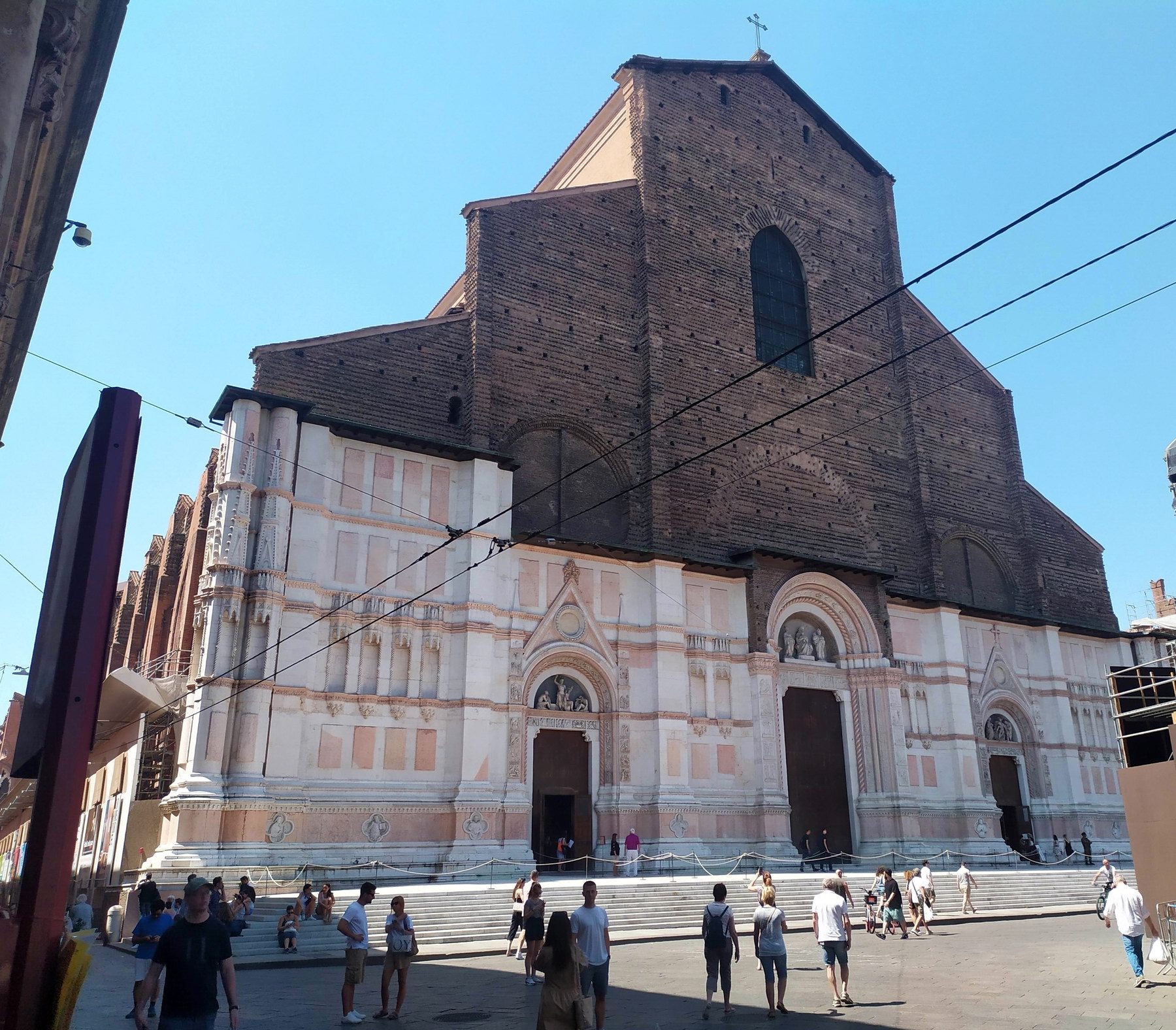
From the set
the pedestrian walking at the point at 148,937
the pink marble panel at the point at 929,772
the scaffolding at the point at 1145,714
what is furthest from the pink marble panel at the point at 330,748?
the pink marble panel at the point at 929,772

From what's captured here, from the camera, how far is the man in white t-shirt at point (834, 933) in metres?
9.77

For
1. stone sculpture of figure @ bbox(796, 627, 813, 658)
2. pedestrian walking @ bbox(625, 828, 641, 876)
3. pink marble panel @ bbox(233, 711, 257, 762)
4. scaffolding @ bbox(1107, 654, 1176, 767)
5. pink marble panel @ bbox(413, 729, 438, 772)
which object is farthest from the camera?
stone sculpture of figure @ bbox(796, 627, 813, 658)

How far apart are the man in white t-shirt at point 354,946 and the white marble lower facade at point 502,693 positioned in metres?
8.63

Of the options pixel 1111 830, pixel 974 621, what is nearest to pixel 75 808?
pixel 974 621

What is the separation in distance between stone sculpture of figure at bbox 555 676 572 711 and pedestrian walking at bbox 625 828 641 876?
3274mm

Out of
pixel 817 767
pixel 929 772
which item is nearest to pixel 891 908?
pixel 817 767

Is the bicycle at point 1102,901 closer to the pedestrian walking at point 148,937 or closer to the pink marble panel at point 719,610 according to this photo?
the pink marble panel at point 719,610

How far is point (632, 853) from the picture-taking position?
2152 cm

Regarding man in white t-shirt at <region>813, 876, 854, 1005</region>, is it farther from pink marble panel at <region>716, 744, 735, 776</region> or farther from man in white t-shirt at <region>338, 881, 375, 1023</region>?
pink marble panel at <region>716, 744, 735, 776</region>

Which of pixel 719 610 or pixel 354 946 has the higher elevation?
pixel 719 610

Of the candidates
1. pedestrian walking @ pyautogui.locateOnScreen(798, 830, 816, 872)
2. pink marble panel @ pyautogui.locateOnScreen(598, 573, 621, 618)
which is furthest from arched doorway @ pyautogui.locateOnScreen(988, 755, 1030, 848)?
pink marble panel @ pyautogui.locateOnScreen(598, 573, 621, 618)

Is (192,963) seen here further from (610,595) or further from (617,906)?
(610,595)

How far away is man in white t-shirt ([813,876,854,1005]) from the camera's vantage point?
9.77 m

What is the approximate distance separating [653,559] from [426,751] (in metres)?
7.42
